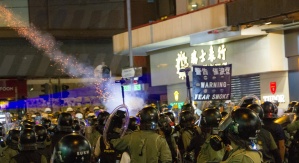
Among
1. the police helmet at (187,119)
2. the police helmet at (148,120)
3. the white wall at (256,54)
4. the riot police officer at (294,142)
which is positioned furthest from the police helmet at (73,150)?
the white wall at (256,54)

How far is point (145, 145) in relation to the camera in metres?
7.97

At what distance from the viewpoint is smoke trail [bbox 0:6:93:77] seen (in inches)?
1500

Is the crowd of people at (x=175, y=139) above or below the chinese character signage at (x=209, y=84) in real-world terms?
below

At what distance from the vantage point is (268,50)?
19984mm

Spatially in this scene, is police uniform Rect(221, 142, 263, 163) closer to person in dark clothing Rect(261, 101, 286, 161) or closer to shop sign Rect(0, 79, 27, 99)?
person in dark clothing Rect(261, 101, 286, 161)

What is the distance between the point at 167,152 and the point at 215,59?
15.0 meters

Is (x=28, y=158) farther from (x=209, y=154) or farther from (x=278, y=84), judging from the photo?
(x=278, y=84)

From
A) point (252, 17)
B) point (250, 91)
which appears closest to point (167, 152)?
point (252, 17)

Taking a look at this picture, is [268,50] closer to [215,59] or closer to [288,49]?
[288,49]

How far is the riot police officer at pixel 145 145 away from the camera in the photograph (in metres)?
7.96

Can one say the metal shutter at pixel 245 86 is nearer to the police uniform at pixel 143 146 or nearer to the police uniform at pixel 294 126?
the police uniform at pixel 294 126

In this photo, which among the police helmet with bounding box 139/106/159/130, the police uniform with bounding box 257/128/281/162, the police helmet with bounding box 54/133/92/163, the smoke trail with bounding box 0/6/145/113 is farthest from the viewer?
the smoke trail with bounding box 0/6/145/113

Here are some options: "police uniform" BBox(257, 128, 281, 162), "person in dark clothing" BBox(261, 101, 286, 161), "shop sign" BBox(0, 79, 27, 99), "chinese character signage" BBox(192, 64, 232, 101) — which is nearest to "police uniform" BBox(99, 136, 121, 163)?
"police uniform" BBox(257, 128, 281, 162)

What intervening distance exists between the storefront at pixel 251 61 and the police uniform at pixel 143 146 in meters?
12.6
